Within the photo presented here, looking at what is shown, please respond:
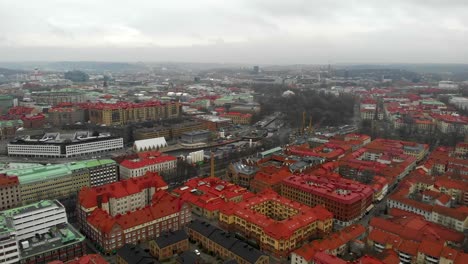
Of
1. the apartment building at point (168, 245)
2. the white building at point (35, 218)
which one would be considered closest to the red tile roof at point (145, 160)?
the white building at point (35, 218)

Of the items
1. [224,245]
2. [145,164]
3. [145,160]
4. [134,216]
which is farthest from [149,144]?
[224,245]

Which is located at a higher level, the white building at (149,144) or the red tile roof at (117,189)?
the red tile roof at (117,189)

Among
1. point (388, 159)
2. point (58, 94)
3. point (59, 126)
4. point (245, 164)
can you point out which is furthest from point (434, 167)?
point (58, 94)

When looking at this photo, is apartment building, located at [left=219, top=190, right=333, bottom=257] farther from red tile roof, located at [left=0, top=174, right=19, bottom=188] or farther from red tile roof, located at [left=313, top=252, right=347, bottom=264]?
red tile roof, located at [left=0, top=174, right=19, bottom=188]

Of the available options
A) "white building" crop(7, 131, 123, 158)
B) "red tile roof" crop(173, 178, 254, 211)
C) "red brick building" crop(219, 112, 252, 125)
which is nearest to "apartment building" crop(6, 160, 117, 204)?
"red tile roof" crop(173, 178, 254, 211)

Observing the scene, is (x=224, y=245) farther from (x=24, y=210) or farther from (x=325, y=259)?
(x=24, y=210)

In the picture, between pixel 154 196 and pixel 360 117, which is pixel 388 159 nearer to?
pixel 154 196

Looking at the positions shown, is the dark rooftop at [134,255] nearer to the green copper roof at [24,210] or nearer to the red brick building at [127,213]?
the red brick building at [127,213]

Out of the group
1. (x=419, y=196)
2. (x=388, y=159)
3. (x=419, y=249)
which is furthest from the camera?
(x=388, y=159)

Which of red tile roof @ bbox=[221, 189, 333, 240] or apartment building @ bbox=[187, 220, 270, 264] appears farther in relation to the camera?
red tile roof @ bbox=[221, 189, 333, 240]
